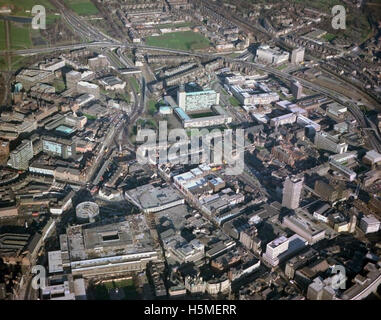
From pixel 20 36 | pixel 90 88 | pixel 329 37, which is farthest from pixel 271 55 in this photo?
pixel 20 36

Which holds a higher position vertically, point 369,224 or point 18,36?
point 18,36

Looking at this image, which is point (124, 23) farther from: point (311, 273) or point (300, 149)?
point (311, 273)

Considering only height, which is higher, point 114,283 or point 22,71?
point 22,71

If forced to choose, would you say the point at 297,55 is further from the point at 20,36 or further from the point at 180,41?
the point at 20,36

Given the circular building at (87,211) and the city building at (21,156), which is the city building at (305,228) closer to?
the circular building at (87,211)

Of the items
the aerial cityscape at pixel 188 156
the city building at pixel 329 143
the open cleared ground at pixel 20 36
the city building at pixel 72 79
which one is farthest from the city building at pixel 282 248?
the open cleared ground at pixel 20 36

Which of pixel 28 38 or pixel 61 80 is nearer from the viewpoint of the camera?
pixel 61 80

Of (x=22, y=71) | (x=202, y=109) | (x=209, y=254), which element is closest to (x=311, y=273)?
(x=209, y=254)
